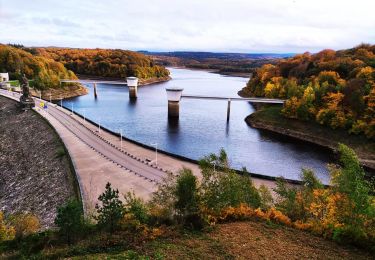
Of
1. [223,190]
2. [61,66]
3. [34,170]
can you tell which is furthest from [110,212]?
[61,66]

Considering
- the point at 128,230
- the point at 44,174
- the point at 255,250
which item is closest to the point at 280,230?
the point at 255,250

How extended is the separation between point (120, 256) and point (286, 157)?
1820 inches

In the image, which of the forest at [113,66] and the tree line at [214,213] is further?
the forest at [113,66]

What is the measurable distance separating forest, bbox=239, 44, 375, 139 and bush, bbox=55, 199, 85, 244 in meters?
57.9

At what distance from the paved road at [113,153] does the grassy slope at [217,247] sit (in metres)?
19.7

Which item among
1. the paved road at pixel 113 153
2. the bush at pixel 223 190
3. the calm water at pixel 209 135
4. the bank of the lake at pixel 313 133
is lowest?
the calm water at pixel 209 135

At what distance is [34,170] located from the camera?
4775cm

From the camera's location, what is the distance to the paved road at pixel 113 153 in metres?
41.9

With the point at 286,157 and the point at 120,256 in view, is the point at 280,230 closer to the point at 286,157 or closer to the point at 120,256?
the point at 120,256

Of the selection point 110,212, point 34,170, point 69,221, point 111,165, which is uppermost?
point 110,212

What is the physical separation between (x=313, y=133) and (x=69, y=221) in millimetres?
61020

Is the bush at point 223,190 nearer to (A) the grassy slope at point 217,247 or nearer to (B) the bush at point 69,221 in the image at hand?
(A) the grassy slope at point 217,247

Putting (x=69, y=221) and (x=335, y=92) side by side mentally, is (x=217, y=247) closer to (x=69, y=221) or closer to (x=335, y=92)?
(x=69, y=221)

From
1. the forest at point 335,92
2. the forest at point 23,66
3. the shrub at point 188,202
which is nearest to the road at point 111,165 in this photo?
the shrub at point 188,202
